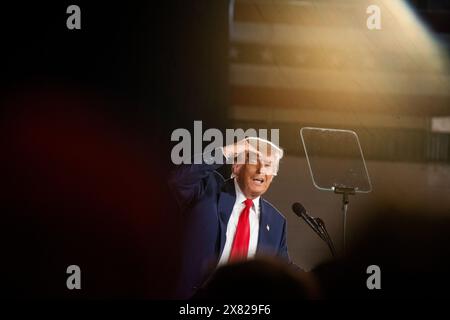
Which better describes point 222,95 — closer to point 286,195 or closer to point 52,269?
point 286,195

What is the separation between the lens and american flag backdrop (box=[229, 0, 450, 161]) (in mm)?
3746

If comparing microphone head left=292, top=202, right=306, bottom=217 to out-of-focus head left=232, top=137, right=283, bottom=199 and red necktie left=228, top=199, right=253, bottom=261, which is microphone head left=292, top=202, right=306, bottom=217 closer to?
out-of-focus head left=232, top=137, right=283, bottom=199

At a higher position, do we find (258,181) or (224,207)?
(258,181)

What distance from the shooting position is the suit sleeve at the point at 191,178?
330cm

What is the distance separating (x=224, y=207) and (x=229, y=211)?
37mm

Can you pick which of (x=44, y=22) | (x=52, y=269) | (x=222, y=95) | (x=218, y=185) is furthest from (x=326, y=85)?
(x=52, y=269)

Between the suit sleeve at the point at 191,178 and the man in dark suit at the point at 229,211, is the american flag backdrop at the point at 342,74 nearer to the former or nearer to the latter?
the man in dark suit at the point at 229,211

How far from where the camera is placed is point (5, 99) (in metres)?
3.67

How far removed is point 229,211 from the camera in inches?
132

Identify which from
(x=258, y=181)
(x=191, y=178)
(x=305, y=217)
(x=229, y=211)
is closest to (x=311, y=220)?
(x=305, y=217)

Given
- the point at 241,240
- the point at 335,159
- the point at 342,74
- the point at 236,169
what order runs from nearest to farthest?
the point at 241,240, the point at 236,169, the point at 335,159, the point at 342,74

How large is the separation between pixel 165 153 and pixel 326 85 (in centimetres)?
113

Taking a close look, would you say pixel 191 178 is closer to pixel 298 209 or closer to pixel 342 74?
pixel 298 209

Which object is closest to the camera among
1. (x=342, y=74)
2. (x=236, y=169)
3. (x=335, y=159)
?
(x=236, y=169)
